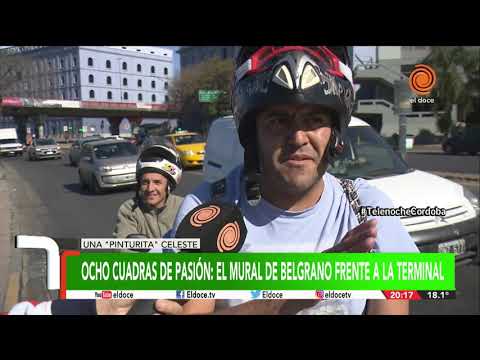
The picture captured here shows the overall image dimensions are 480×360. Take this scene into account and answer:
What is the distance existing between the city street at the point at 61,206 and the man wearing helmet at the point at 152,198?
6 cm

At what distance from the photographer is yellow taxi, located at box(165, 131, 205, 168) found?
2578 mm

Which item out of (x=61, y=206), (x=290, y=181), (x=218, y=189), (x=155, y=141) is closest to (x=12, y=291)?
(x=61, y=206)

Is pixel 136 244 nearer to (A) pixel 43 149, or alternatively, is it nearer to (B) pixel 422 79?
(A) pixel 43 149

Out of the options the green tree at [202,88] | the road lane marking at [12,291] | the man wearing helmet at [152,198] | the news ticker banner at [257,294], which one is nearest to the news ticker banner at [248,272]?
the news ticker banner at [257,294]

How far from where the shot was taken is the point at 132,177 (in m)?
2.55

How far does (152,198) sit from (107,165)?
1.57 feet

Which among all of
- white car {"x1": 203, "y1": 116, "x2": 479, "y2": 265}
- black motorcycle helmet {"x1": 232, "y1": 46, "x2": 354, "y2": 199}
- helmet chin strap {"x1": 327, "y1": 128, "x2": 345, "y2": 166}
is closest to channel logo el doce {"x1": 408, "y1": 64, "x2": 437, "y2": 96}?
white car {"x1": 203, "y1": 116, "x2": 479, "y2": 265}

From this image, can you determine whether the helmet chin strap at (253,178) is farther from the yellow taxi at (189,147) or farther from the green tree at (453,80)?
the green tree at (453,80)

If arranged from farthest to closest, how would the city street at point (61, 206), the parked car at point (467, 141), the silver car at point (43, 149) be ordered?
the silver car at point (43, 149)
the parked car at point (467, 141)
the city street at point (61, 206)

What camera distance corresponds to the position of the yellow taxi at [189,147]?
8.46 feet

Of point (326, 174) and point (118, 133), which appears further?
point (118, 133)

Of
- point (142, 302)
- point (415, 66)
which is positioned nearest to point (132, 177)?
point (142, 302)

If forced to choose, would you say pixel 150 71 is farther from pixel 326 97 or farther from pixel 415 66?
pixel 415 66
